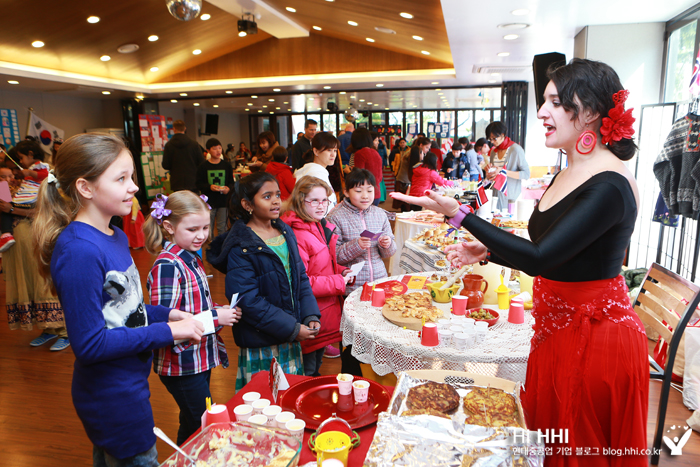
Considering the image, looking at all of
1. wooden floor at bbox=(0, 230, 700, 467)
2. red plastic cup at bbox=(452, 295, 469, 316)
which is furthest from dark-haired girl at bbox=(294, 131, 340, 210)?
red plastic cup at bbox=(452, 295, 469, 316)

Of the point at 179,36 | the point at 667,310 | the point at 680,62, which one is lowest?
the point at 667,310

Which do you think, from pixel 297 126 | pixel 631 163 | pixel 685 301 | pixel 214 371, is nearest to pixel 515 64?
pixel 631 163

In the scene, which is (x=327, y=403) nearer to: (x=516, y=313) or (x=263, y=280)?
(x=263, y=280)

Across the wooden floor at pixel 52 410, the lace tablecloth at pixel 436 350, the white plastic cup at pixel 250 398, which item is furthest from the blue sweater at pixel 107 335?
the wooden floor at pixel 52 410

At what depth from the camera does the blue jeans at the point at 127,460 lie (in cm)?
142

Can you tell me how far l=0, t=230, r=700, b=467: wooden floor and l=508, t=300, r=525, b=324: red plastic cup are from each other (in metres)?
1.20

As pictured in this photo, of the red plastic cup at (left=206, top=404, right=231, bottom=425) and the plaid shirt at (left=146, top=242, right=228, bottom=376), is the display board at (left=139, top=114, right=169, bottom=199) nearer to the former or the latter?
the plaid shirt at (left=146, top=242, right=228, bottom=376)

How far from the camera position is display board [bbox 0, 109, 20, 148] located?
9797 mm

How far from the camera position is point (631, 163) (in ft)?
15.7

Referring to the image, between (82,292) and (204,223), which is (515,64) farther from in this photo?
(82,292)

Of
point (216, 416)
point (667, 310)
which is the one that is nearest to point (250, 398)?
point (216, 416)

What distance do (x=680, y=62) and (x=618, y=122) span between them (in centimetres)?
391

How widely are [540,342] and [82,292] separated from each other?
4.38 ft

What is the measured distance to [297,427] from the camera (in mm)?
1159
